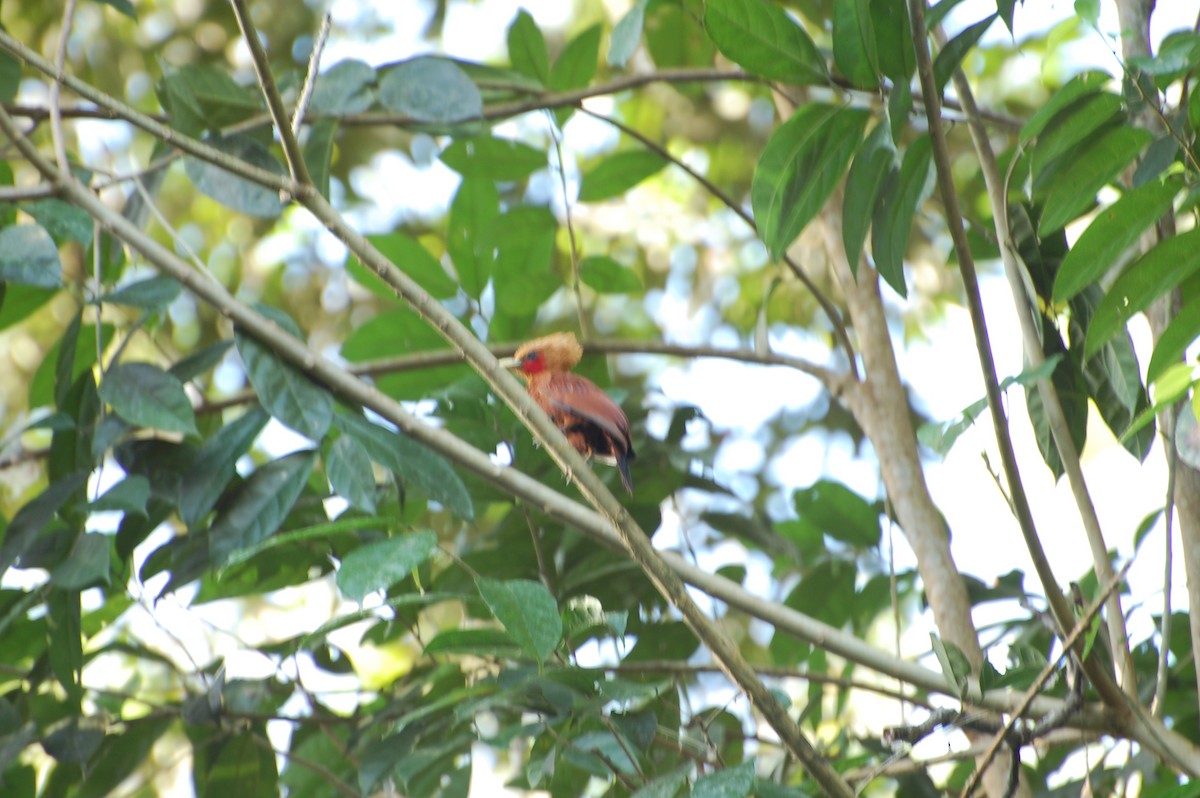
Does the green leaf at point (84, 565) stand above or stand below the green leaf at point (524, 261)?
below

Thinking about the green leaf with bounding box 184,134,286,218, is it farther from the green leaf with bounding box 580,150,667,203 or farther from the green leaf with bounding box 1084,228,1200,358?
the green leaf with bounding box 1084,228,1200,358

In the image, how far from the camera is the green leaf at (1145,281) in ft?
5.26

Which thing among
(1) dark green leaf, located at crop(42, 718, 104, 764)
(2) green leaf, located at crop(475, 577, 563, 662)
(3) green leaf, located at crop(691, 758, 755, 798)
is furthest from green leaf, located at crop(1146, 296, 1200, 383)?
(1) dark green leaf, located at crop(42, 718, 104, 764)

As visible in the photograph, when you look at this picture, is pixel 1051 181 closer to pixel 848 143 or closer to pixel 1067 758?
pixel 848 143

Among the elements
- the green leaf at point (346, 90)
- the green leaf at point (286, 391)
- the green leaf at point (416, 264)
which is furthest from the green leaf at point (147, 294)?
the green leaf at point (416, 264)

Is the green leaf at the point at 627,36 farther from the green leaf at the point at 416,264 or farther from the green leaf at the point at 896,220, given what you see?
the green leaf at the point at 896,220

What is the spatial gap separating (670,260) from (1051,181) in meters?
3.59

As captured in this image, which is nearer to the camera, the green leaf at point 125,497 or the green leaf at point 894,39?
the green leaf at point 894,39

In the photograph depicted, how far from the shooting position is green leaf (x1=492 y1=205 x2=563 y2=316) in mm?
Answer: 2754

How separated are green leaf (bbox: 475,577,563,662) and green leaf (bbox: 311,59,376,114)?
1233 millimetres

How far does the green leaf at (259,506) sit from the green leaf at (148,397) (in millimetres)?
157

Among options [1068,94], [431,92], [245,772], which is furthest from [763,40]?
[245,772]

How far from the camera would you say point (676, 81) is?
8.51 feet

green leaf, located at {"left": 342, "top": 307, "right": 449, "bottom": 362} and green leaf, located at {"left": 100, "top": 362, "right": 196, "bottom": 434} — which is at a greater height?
green leaf, located at {"left": 342, "top": 307, "right": 449, "bottom": 362}
